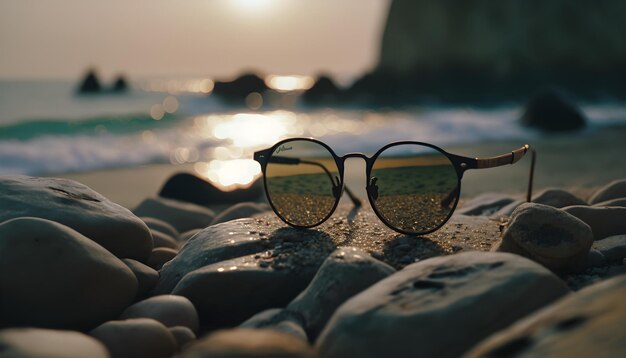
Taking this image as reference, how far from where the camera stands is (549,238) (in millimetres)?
2730

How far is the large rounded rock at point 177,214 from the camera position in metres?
5.20

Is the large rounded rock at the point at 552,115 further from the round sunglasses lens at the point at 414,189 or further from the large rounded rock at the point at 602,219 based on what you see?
the round sunglasses lens at the point at 414,189

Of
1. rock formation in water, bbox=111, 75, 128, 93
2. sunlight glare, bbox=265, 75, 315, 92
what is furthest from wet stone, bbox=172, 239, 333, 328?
rock formation in water, bbox=111, 75, 128, 93

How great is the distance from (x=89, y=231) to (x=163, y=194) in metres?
3.49

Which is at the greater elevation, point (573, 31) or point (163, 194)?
point (573, 31)

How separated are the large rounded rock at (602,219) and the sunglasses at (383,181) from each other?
46 centimetres

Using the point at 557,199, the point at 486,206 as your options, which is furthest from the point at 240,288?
the point at 557,199

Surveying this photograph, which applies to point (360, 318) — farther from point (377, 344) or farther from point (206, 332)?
point (206, 332)

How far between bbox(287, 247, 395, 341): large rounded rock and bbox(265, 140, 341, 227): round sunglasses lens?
81cm

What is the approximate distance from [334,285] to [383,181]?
3.35ft

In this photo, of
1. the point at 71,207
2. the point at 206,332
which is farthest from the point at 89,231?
the point at 206,332

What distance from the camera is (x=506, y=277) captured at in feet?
6.89

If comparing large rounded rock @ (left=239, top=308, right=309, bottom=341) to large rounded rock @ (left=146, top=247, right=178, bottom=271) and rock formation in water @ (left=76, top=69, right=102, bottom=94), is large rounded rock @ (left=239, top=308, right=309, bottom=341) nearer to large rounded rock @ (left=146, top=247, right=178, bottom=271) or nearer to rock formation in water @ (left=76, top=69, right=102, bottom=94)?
large rounded rock @ (left=146, top=247, right=178, bottom=271)

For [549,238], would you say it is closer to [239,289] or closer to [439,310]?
[439,310]
